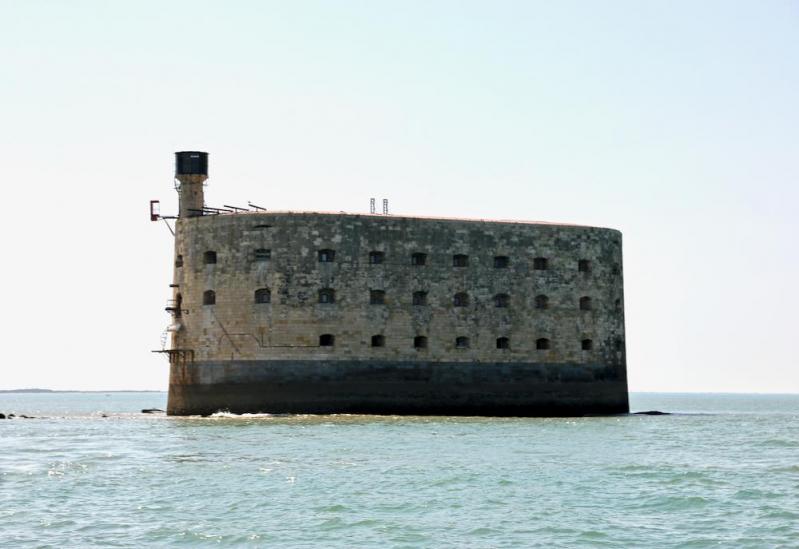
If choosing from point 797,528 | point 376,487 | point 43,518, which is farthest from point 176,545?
point 797,528

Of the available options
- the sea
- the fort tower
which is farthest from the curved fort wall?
the sea

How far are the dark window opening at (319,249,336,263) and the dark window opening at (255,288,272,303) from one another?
1806 mm

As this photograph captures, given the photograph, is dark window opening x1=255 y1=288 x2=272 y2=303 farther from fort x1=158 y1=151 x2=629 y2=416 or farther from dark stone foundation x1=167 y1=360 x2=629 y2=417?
dark stone foundation x1=167 y1=360 x2=629 y2=417

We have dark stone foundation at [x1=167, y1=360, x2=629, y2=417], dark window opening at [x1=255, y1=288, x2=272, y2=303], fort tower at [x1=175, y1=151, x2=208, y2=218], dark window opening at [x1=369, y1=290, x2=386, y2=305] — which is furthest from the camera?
fort tower at [x1=175, y1=151, x2=208, y2=218]

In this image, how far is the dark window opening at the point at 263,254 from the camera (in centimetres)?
3941

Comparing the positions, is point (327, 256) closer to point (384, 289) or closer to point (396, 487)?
point (384, 289)

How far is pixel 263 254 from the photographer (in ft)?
129

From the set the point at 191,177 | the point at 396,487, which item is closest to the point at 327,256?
the point at 191,177

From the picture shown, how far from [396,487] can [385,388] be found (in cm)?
1764

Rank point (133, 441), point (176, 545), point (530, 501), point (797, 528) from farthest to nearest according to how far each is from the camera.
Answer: point (133, 441) → point (530, 501) → point (797, 528) → point (176, 545)

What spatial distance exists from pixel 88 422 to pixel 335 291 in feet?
30.7

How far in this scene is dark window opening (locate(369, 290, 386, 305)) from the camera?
39812 mm

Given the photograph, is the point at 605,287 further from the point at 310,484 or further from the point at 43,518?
the point at 43,518

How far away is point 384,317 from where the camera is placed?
3975 cm
